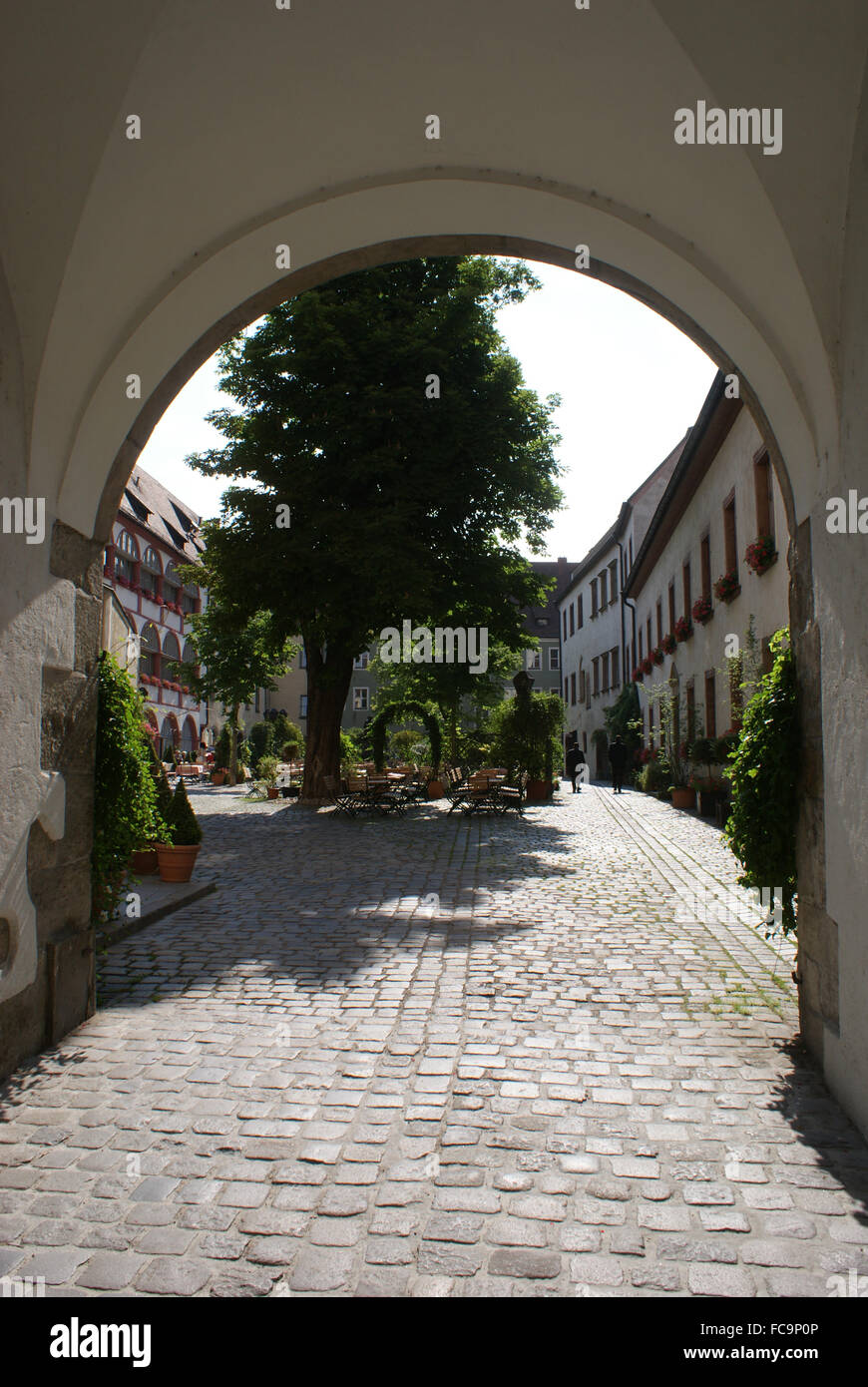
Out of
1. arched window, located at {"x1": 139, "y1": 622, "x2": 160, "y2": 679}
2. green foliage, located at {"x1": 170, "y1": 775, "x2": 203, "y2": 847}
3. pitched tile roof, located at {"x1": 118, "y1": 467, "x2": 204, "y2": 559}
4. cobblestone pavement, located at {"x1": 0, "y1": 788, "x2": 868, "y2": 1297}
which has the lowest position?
cobblestone pavement, located at {"x1": 0, "y1": 788, "x2": 868, "y2": 1297}

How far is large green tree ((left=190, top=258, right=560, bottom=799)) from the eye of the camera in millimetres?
16484

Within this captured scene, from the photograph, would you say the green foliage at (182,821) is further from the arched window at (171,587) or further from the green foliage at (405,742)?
the arched window at (171,587)

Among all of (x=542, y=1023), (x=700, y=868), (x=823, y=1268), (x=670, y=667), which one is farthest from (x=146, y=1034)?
(x=670, y=667)

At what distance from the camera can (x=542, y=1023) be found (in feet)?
16.2

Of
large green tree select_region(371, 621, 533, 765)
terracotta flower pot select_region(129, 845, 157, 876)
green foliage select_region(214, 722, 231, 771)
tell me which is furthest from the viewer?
green foliage select_region(214, 722, 231, 771)

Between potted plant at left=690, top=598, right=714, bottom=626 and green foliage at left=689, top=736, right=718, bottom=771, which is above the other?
potted plant at left=690, top=598, right=714, bottom=626

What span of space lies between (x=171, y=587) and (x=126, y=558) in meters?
5.90

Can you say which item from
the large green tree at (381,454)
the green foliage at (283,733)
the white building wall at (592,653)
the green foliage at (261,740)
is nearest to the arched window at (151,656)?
the green foliage at (261,740)

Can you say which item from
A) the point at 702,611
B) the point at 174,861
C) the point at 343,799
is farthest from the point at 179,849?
the point at 702,611

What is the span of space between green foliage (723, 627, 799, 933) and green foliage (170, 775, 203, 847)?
6.08m

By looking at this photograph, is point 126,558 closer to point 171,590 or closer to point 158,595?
point 158,595

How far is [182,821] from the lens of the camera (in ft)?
30.8

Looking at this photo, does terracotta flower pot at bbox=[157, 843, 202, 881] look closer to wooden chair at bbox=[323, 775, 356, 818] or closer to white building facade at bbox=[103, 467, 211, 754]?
wooden chair at bbox=[323, 775, 356, 818]

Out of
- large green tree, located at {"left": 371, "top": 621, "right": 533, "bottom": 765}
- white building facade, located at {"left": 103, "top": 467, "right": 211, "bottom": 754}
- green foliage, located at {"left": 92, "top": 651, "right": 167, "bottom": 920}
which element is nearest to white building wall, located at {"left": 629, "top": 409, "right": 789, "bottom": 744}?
large green tree, located at {"left": 371, "top": 621, "right": 533, "bottom": 765}
